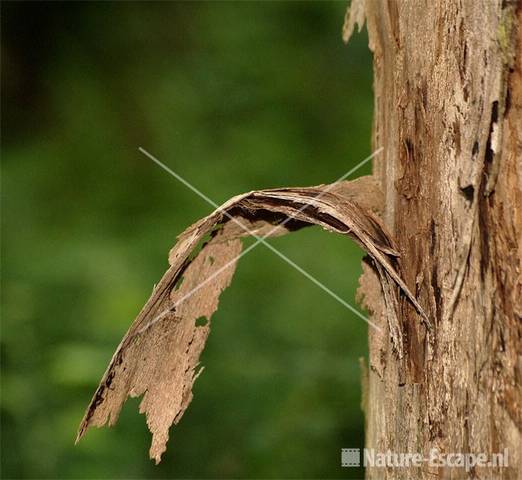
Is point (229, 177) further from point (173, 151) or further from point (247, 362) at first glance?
point (247, 362)

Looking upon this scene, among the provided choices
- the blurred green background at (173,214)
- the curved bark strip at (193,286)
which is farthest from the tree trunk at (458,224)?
the blurred green background at (173,214)

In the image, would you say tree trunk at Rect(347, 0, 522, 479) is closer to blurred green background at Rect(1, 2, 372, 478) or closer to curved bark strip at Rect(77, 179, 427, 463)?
curved bark strip at Rect(77, 179, 427, 463)

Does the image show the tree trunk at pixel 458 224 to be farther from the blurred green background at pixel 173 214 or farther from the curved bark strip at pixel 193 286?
the blurred green background at pixel 173 214

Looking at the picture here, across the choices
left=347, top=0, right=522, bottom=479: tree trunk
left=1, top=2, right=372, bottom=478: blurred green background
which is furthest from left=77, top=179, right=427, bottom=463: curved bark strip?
left=1, top=2, right=372, bottom=478: blurred green background

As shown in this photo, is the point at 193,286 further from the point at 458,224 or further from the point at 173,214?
the point at 173,214

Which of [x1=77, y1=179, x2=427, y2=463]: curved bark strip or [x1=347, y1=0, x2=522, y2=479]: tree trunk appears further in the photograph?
[x1=77, y1=179, x2=427, y2=463]: curved bark strip

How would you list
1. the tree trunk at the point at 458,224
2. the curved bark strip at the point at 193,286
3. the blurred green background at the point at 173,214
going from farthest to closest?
the blurred green background at the point at 173,214
the curved bark strip at the point at 193,286
the tree trunk at the point at 458,224

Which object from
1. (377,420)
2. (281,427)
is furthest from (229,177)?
(377,420)
